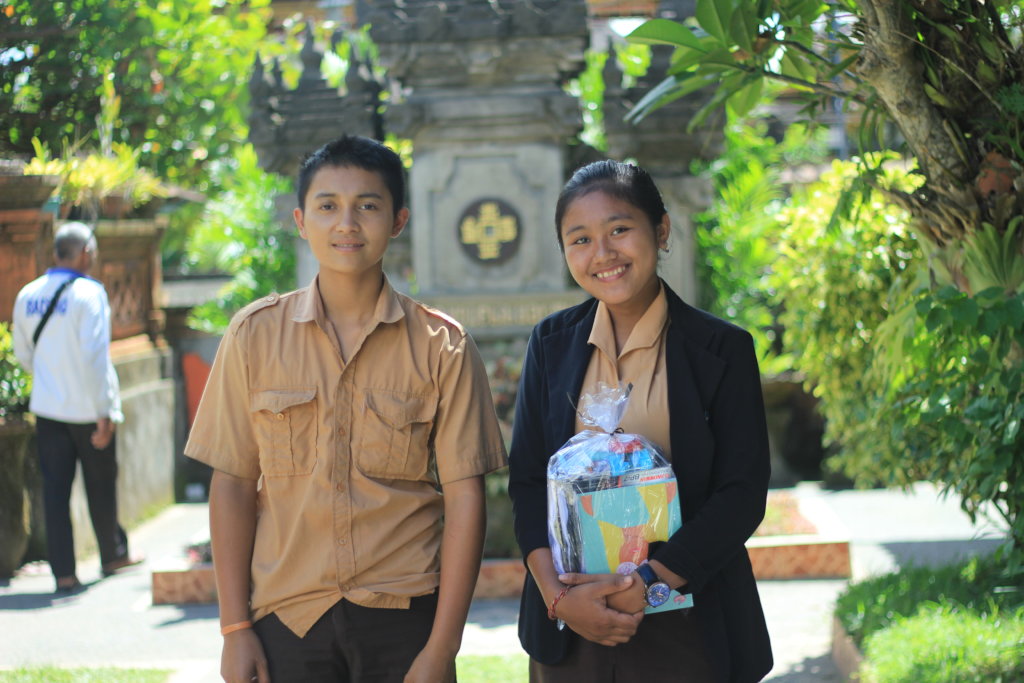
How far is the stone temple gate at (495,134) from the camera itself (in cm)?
705

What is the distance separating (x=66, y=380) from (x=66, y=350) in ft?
0.56

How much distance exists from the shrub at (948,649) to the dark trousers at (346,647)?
6.22ft

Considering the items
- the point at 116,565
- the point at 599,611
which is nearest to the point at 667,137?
the point at 116,565

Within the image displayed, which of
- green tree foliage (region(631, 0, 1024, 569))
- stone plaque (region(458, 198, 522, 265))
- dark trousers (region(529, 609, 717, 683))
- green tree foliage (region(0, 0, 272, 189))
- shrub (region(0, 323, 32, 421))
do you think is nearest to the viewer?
dark trousers (region(529, 609, 717, 683))

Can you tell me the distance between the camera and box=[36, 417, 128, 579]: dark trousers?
6.36 meters

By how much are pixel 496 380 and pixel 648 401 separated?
4.54m

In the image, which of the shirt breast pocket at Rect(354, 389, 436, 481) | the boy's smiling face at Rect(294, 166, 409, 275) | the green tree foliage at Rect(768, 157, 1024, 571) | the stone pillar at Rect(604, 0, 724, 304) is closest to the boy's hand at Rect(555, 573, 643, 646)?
the shirt breast pocket at Rect(354, 389, 436, 481)

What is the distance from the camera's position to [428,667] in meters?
2.51

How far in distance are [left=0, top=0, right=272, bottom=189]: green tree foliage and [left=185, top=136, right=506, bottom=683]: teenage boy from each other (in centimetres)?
197

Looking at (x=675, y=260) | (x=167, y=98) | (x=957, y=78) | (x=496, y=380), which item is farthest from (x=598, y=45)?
(x=957, y=78)

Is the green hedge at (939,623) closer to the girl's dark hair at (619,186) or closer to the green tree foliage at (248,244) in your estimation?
the girl's dark hair at (619,186)

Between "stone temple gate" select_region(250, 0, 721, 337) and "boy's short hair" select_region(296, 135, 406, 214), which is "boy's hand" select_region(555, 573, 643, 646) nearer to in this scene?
"boy's short hair" select_region(296, 135, 406, 214)

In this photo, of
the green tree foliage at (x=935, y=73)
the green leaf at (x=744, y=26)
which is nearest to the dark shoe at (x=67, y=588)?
the green tree foliage at (x=935, y=73)

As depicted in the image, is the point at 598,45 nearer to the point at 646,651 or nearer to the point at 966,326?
the point at 966,326
